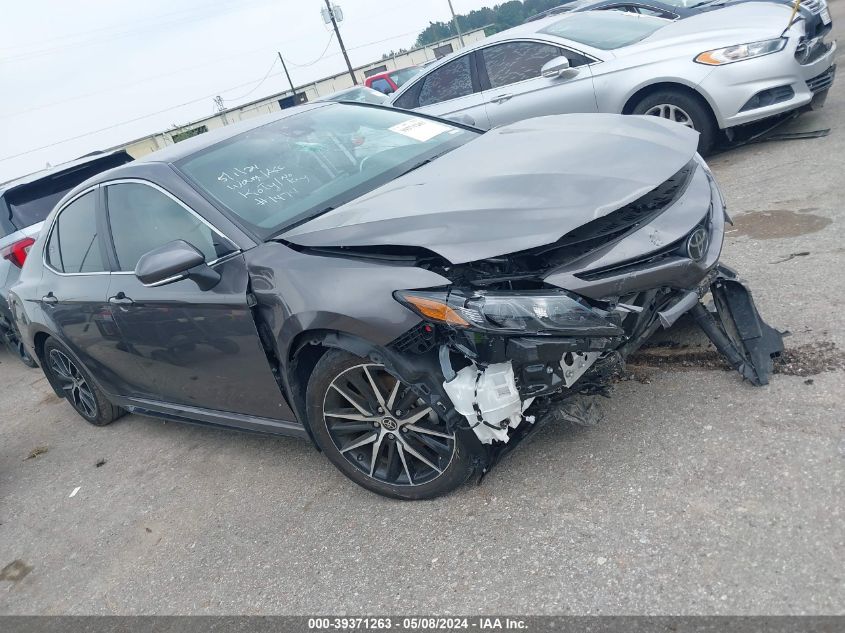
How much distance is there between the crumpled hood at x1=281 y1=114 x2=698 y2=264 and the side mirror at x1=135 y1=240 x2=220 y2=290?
39 cm

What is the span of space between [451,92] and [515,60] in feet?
2.74

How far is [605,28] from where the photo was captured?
732 cm

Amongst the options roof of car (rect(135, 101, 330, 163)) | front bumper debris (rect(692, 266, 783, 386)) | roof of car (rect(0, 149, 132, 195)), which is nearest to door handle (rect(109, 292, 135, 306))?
roof of car (rect(135, 101, 330, 163))

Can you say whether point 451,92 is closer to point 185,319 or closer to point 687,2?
point 687,2

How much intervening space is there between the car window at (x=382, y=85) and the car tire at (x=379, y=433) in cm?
1669

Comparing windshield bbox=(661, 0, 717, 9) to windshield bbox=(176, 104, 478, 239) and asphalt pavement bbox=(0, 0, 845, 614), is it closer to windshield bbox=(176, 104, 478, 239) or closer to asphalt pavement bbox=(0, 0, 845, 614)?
asphalt pavement bbox=(0, 0, 845, 614)

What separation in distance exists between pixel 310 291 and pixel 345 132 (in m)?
1.45

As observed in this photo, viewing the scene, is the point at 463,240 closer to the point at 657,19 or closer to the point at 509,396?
the point at 509,396

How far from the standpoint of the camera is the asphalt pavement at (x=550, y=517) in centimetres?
230

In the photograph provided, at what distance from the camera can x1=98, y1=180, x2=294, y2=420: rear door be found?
10.4 feet

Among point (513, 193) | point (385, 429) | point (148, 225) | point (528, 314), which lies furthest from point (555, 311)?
point (148, 225)

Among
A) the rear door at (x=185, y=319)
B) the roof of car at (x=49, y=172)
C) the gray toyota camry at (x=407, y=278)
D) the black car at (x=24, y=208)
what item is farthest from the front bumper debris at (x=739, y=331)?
the roof of car at (x=49, y=172)

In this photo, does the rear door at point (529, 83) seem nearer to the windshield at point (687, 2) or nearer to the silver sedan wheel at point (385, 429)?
the windshield at point (687, 2)

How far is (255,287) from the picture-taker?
3035 millimetres
